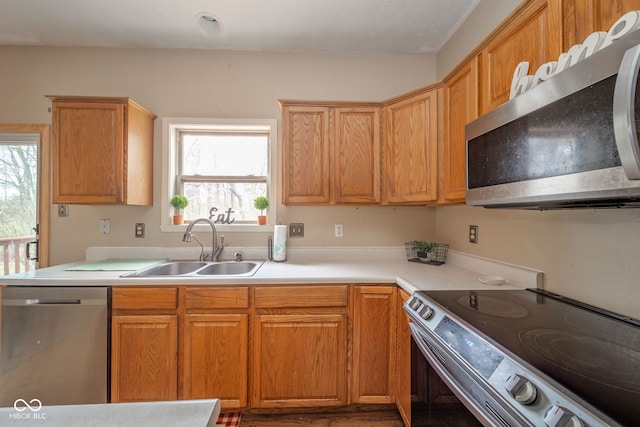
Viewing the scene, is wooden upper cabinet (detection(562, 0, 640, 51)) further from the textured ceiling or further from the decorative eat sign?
the textured ceiling

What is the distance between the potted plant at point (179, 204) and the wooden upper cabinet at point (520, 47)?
7.29ft

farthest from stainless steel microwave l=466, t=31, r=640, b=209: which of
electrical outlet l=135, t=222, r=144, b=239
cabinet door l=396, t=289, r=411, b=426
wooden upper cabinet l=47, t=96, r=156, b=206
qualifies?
electrical outlet l=135, t=222, r=144, b=239

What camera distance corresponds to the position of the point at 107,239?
2.20 meters

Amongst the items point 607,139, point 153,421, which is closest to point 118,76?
point 153,421

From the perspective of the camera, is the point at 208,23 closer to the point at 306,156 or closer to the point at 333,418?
the point at 306,156

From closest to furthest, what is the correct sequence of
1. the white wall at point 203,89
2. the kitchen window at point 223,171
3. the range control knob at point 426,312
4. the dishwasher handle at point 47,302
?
1. the range control knob at point 426,312
2. the dishwasher handle at point 47,302
3. the white wall at point 203,89
4. the kitchen window at point 223,171

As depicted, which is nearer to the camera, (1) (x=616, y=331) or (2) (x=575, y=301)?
(1) (x=616, y=331)

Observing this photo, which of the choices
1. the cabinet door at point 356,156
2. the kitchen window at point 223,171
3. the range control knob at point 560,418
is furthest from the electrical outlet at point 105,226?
the range control knob at point 560,418

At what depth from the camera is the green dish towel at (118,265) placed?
1767 mm

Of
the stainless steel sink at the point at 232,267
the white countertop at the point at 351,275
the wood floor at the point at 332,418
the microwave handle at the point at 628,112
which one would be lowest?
the wood floor at the point at 332,418

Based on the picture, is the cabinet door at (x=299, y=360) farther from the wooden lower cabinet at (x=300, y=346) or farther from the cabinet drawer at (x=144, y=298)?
the cabinet drawer at (x=144, y=298)

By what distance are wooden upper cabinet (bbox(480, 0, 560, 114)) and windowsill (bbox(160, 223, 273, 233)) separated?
1.76 m

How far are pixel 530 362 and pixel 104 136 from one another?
2.61 m

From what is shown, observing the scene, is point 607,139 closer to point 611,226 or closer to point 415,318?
point 611,226
